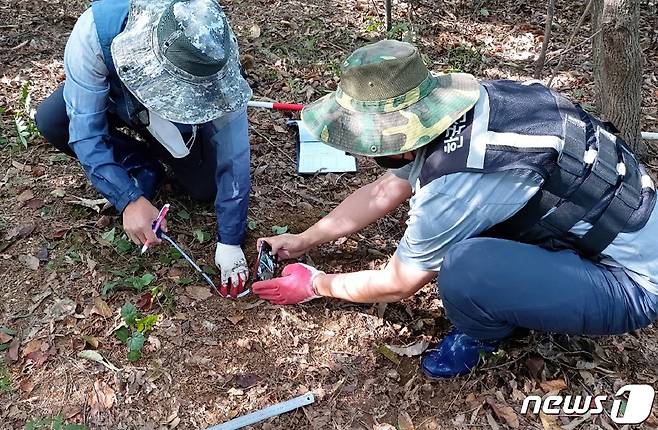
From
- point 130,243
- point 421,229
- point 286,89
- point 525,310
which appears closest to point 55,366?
point 130,243

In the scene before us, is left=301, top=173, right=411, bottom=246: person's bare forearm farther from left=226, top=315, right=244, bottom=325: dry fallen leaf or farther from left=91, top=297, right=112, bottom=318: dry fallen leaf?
left=91, top=297, right=112, bottom=318: dry fallen leaf

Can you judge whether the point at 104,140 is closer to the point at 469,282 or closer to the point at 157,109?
the point at 157,109

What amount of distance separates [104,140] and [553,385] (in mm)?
2128

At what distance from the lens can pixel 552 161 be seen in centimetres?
194

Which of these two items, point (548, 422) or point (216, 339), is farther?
point (216, 339)

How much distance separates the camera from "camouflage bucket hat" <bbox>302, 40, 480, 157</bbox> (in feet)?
6.29

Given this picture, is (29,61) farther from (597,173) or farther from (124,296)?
(597,173)

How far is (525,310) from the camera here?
2141mm

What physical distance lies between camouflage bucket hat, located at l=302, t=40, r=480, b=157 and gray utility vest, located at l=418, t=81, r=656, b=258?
2.9 inches

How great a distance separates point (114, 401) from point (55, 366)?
12.2 inches

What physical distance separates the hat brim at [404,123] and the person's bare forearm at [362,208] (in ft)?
2.38

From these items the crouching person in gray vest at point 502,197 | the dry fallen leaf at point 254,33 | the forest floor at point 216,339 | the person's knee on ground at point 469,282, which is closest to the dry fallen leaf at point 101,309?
the forest floor at point 216,339

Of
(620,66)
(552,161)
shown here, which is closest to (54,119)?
(552,161)

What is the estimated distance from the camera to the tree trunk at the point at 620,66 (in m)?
3.16
